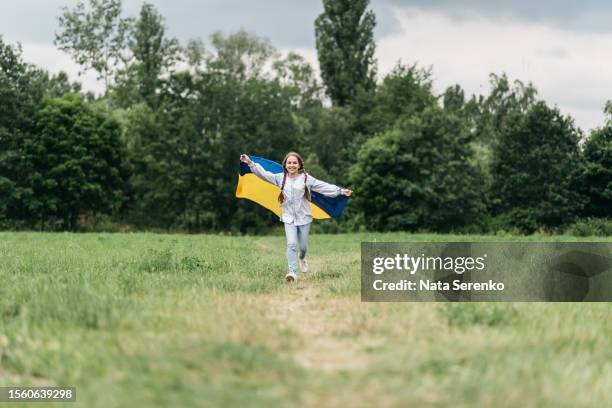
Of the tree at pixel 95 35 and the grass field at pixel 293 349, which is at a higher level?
the tree at pixel 95 35

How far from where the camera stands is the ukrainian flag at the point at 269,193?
1482 centimetres

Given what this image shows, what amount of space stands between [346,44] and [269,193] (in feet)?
161

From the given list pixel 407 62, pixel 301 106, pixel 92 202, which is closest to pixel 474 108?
pixel 407 62

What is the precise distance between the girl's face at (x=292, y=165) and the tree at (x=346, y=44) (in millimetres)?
50019

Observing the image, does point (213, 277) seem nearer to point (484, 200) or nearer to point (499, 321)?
point (499, 321)

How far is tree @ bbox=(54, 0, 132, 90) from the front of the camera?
6062 cm

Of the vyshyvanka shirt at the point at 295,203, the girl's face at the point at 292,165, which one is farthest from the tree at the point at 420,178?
the girl's face at the point at 292,165

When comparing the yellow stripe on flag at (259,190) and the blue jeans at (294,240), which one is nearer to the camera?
the blue jeans at (294,240)

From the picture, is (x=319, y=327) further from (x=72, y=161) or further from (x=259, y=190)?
(x=72, y=161)

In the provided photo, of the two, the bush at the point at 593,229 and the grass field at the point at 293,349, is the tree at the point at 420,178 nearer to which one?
the bush at the point at 593,229

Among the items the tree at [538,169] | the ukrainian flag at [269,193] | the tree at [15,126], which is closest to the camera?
the ukrainian flag at [269,193]

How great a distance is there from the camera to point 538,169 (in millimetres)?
50906

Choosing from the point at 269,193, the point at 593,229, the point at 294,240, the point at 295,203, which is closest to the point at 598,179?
the point at 593,229

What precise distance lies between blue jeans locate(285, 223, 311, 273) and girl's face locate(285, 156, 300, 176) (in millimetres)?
1033
